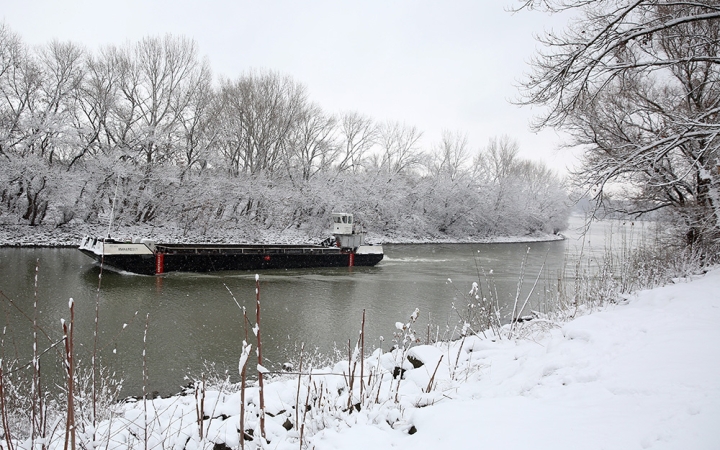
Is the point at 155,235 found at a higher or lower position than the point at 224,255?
higher

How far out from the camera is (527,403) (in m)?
2.71

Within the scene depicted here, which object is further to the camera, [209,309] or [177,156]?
[177,156]

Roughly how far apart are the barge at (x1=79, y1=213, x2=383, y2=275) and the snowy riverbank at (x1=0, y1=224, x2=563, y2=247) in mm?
5367

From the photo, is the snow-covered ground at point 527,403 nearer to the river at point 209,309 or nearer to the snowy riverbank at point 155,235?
the river at point 209,309

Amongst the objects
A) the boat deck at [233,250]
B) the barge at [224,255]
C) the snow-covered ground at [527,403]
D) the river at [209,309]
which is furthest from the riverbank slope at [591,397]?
A: the boat deck at [233,250]

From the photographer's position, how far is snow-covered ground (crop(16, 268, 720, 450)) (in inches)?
86.0

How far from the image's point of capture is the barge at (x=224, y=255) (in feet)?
49.1

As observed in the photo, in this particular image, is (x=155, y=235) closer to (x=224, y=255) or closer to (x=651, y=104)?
(x=224, y=255)

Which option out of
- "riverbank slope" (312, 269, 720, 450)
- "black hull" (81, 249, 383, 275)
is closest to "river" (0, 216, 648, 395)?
"black hull" (81, 249, 383, 275)

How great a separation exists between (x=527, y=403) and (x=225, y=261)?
1578cm

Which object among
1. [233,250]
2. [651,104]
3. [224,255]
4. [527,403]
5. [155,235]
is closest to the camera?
[527,403]

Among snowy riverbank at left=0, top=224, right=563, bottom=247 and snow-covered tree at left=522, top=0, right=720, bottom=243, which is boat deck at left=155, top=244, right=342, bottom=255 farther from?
snow-covered tree at left=522, top=0, right=720, bottom=243

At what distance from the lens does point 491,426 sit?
2.40 metres

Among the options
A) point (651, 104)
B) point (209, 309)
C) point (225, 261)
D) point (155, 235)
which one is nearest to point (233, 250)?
point (225, 261)
